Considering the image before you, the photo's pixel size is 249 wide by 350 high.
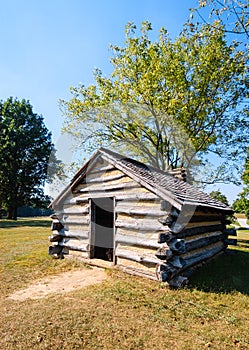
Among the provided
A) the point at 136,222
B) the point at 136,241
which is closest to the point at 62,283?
the point at 136,241

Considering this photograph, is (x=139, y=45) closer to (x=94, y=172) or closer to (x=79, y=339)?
(x=94, y=172)

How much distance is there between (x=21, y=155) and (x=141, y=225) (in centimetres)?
2795

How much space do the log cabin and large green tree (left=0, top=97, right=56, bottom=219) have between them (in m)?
22.8

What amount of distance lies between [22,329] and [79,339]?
44.1 inches

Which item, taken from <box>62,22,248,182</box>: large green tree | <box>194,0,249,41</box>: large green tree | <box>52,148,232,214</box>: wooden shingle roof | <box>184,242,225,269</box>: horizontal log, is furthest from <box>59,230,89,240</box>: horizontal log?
<box>62,22,248,182</box>: large green tree

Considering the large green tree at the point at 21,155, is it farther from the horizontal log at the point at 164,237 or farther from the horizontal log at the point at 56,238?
the horizontal log at the point at 164,237

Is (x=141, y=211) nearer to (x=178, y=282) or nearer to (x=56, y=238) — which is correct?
(x=178, y=282)

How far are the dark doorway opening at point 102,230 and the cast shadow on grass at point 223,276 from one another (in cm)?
381

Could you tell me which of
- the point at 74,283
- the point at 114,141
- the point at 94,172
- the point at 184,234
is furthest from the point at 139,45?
the point at 74,283

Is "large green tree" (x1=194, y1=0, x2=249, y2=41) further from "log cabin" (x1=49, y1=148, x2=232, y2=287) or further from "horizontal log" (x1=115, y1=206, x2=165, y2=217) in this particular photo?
"horizontal log" (x1=115, y1=206, x2=165, y2=217)

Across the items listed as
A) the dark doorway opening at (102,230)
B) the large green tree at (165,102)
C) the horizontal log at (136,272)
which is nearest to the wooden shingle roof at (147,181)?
the dark doorway opening at (102,230)

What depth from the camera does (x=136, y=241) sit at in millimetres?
7855

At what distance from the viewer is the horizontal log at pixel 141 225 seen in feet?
24.3

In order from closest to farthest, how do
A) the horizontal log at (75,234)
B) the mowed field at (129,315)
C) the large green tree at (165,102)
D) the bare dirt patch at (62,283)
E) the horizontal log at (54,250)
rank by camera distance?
the mowed field at (129,315), the bare dirt patch at (62,283), the horizontal log at (75,234), the horizontal log at (54,250), the large green tree at (165,102)
